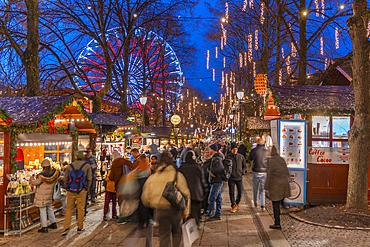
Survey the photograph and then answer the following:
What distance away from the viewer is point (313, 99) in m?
9.43

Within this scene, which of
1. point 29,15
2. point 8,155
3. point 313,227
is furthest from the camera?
point 29,15

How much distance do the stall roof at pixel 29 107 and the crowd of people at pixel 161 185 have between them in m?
1.64

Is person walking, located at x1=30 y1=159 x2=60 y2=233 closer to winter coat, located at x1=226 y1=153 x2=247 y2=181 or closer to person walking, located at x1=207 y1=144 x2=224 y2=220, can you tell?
person walking, located at x1=207 y1=144 x2=224 y2=220

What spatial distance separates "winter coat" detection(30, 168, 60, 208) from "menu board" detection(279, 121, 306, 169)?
21.5ft

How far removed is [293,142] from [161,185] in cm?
601

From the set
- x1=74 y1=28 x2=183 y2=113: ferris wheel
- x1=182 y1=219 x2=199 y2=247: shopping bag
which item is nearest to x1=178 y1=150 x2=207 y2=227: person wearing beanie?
x1=182 y1=219 x2=199 y2=247: shopping bag

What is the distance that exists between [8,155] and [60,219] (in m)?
2.31

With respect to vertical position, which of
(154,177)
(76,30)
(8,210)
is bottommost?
(8,210)

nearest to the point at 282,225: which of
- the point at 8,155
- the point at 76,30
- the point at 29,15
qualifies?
the point at 8,155

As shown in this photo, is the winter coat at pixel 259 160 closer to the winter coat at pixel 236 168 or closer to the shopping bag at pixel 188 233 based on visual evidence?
the winter coat at pixel 236 168

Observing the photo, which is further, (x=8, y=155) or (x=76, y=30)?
(x=76, y=30)

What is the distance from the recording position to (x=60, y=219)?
8.44 metres

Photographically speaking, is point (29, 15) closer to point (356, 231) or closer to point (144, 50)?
point (356, 231)

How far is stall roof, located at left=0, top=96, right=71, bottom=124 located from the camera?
797 centimetres
